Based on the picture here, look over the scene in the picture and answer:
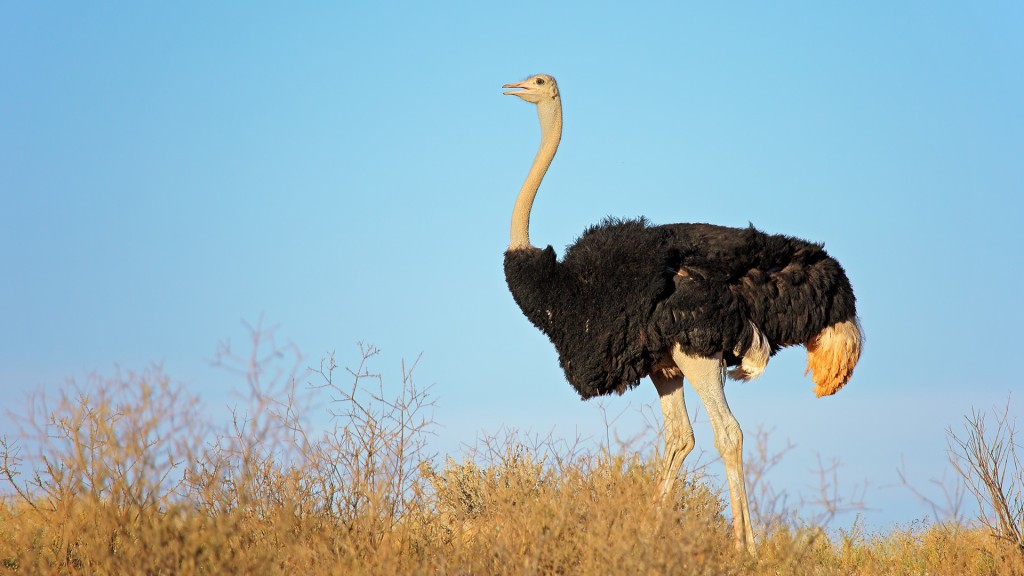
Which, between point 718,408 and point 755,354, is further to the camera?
point 755,354

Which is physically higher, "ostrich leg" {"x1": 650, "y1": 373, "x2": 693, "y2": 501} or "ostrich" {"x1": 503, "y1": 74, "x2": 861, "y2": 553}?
"ostrich" {"x1": 503, "y1": 74, "x2": 861, "y2": 553}

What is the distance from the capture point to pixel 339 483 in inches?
232

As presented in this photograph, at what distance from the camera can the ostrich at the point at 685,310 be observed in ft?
25.3

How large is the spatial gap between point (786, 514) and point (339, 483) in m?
2.36

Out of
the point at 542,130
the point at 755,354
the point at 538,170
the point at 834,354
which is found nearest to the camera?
the point at 755,354

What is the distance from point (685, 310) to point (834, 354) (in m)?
1.43

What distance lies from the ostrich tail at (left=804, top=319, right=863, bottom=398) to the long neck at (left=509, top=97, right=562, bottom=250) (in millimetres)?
2343

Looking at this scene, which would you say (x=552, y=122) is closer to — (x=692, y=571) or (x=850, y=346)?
(x=850, y=346)

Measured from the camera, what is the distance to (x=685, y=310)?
7672 millimetres

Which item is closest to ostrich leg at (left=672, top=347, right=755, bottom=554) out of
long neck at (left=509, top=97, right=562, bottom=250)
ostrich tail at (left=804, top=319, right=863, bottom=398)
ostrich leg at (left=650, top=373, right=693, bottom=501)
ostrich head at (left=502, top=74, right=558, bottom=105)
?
ostrich leg at (left=650, top=373, right=693, bottom=501)

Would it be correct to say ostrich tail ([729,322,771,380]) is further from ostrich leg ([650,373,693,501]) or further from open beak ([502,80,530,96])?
open beak ([502,80,530,96])

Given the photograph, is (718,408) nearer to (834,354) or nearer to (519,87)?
(834,354)

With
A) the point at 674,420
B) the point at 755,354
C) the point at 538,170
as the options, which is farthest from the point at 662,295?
the point at 538,170

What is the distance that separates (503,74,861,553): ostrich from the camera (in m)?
7.71
